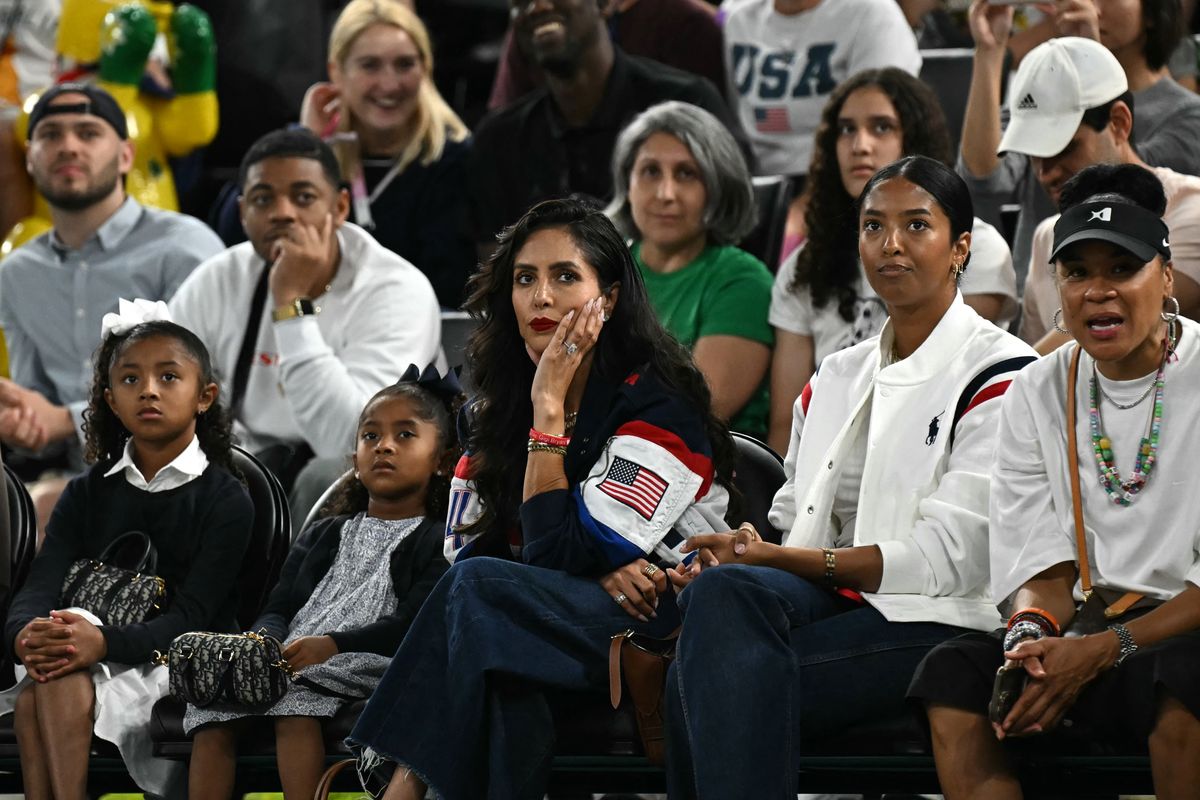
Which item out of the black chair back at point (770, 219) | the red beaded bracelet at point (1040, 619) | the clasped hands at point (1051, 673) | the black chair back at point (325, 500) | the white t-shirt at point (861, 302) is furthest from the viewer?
the black chair back at point (770, 219)

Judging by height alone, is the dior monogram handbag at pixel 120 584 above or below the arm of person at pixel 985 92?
below

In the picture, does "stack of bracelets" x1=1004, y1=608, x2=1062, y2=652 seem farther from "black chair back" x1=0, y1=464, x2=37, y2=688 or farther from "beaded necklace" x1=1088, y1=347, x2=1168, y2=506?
"black chair back" x1=0, y1=464, x2=37, y2=688

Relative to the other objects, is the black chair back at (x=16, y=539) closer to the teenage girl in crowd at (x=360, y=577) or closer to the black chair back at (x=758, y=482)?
the teenage girl in crowd at (x=360, y=577)

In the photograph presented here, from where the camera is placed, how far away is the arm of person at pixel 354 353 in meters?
4.74

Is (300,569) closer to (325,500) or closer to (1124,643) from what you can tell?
(325,500)

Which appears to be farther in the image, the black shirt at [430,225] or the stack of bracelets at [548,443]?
the black shirt at [430,225]

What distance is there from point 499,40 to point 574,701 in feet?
15.4

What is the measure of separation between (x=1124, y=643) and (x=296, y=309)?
250 centimetres

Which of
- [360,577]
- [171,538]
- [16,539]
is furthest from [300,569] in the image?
[16,539]

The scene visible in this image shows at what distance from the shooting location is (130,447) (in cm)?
422

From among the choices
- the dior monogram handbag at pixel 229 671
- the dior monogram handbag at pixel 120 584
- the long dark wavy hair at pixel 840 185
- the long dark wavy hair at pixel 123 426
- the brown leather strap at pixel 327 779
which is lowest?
the brown leather strap at pixel 327 779

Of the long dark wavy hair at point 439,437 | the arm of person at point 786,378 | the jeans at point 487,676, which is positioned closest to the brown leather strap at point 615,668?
the jeans at point 487,676

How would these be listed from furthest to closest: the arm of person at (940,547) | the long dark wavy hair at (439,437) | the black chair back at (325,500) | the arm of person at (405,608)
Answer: the black chair back at (325,500), the long dark wavy hair at (439,437), the arm of person at (405,608), the arm of person at (940,547)

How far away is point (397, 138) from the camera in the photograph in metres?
6.16
